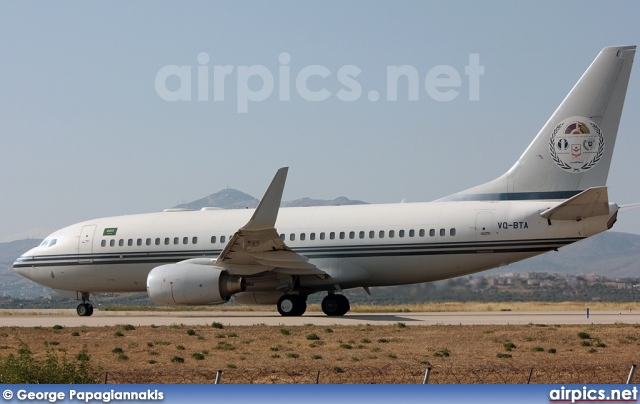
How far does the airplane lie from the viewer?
26.9 m

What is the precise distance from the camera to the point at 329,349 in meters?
18.9

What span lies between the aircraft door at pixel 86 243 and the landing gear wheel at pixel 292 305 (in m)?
8.42

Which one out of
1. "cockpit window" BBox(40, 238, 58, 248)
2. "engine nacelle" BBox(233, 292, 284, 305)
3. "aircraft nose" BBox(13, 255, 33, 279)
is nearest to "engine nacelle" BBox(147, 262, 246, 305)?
"engine nacelle" BBox(233, 292, 284, 305)

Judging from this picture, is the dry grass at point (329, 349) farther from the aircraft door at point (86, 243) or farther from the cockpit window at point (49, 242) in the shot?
the cockpit window at point (49, 242)

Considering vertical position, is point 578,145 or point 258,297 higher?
point 578,145

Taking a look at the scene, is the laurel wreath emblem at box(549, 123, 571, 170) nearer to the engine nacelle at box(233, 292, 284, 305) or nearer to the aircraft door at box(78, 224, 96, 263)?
the engine nacelle at box(233, 292, 284, 305)

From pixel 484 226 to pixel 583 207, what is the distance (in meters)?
3.12

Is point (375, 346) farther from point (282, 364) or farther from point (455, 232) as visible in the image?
point (455, 232)

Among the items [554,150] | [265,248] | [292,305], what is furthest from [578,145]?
[292,305]

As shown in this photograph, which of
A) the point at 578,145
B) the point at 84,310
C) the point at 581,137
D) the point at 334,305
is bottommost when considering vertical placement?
the point at 84,310

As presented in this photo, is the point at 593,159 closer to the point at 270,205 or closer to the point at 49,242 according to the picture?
the point at 270,205

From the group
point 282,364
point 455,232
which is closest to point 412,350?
point 282,364

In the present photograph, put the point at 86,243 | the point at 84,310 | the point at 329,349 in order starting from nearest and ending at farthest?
the point at 329,349, the point at 86,243, the point at 84,310

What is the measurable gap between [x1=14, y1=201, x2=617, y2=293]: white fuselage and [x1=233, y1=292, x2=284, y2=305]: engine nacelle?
560 mm
